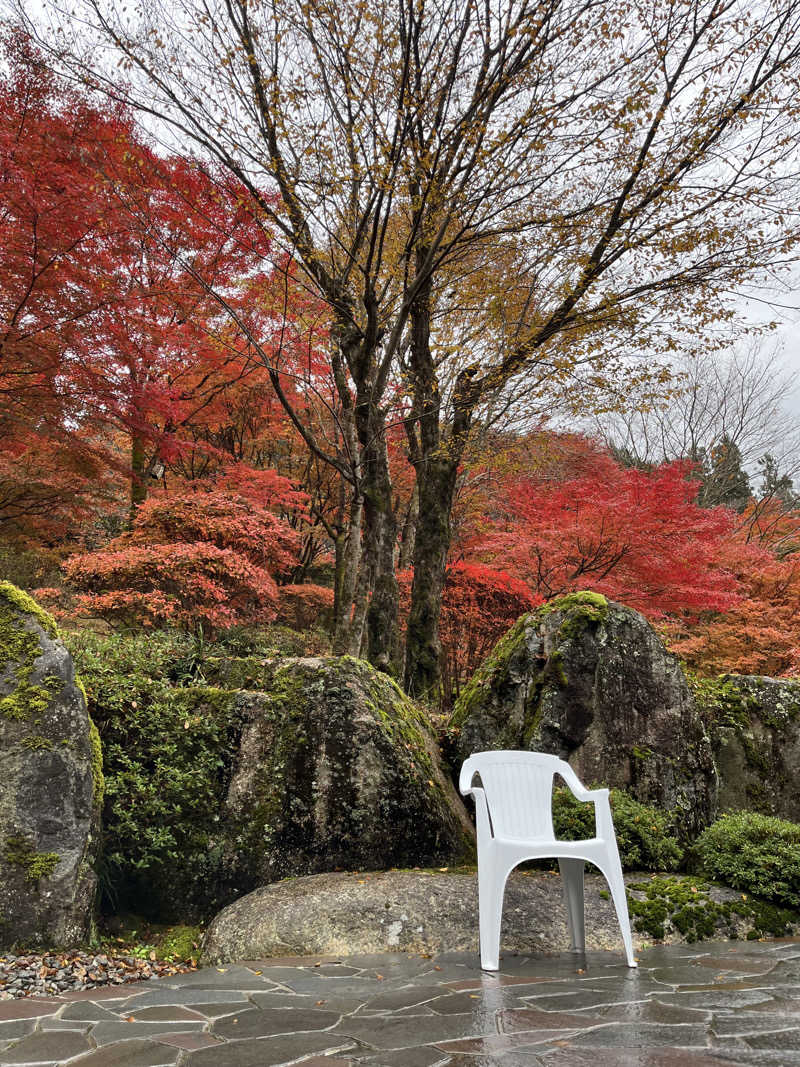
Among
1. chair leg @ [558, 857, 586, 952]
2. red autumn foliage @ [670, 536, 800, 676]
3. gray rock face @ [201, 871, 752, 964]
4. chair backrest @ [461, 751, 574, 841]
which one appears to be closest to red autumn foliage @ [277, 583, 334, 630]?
red autumn foliage @ [670, 536, 800, 676]

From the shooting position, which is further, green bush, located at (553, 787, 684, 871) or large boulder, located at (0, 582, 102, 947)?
green bush, located at (553, 787, 684, 871)

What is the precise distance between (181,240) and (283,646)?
19.4 feet

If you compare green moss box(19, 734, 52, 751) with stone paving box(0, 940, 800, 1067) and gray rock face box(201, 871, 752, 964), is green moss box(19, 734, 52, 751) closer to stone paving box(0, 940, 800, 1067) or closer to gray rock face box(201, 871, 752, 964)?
stone paving box(0, 940, 800, 1067)

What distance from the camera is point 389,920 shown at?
12.7 feet

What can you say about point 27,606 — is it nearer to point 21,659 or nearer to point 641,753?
point 21,659

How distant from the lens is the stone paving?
2.29m

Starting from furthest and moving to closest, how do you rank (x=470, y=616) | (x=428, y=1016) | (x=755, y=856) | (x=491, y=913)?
(x=470, y=616), (x=755, y=856), (x=491, y=913), (x=428, y=1016)

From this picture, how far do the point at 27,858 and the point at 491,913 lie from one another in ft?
7.90

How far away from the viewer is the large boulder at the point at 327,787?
4520 mm

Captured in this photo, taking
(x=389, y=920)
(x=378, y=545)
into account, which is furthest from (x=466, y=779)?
(x=378, y=545)

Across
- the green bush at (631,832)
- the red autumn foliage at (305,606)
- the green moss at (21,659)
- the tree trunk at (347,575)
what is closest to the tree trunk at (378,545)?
the tree trunk at (347,575)

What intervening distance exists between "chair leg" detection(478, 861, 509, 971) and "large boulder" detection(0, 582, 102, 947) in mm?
2130

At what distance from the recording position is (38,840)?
373 cm

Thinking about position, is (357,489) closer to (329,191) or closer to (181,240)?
(329,191)
